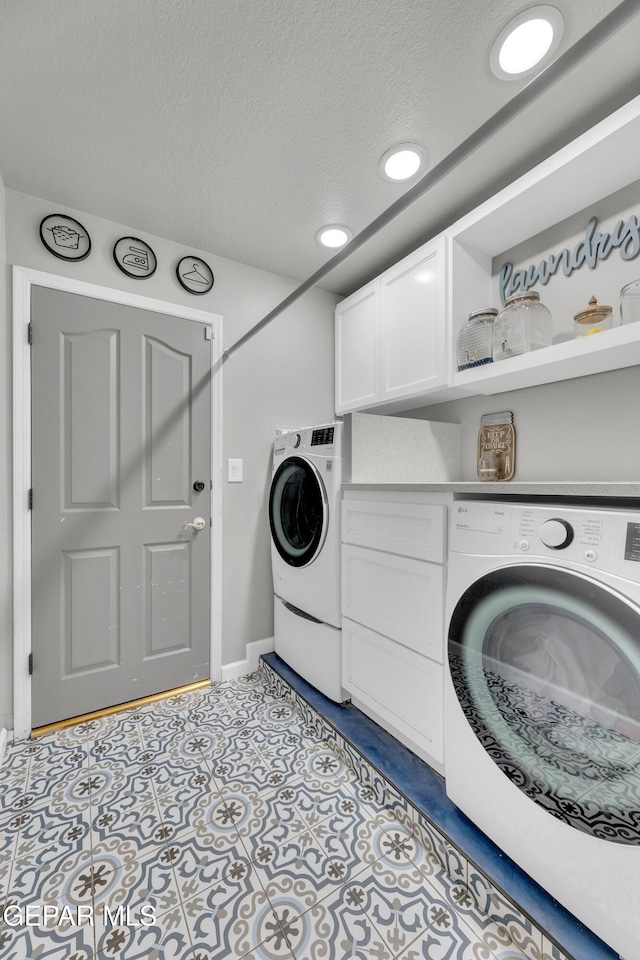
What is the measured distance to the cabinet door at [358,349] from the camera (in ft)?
→ 7.71

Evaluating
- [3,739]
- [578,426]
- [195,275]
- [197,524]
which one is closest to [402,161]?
[195,275]

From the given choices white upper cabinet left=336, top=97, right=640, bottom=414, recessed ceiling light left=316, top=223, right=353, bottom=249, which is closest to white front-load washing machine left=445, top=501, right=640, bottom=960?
white upper cabinet left=336, top=97, right=640, bottom=414

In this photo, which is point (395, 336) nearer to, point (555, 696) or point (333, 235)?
point (333, 235)

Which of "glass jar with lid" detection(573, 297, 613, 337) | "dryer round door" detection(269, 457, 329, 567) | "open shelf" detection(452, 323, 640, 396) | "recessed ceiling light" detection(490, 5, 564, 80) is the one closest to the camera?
"recessed ceiling light" detection(490, 5, 564, 80)

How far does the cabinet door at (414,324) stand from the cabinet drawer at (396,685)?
3.97 ft

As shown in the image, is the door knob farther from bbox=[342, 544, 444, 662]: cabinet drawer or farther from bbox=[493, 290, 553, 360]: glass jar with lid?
bbox=[493, 290, 553, 360]: glass jar with lid

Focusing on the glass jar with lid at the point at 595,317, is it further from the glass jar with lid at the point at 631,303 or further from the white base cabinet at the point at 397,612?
the white base cabinet at the point at 397,612

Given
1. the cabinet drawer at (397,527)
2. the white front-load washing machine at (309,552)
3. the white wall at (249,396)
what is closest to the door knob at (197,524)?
the white wall at (249,396)

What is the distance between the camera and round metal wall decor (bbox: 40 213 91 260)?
188 cm

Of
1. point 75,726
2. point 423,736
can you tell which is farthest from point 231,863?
point 75,726

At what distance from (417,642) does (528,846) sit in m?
0.57

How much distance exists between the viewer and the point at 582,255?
Result: 170 centimetres

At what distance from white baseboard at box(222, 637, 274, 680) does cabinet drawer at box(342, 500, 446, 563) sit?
3.39ft

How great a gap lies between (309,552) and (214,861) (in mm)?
1130
